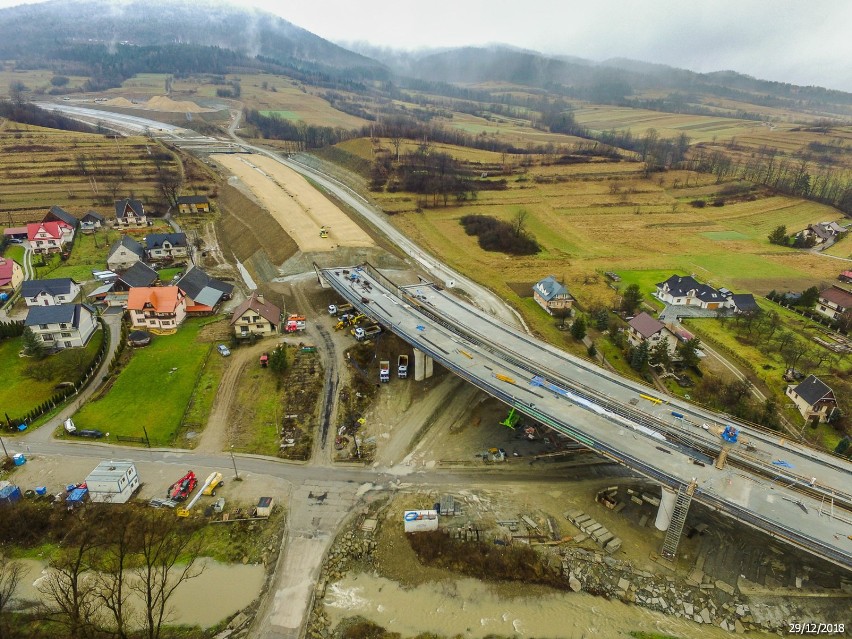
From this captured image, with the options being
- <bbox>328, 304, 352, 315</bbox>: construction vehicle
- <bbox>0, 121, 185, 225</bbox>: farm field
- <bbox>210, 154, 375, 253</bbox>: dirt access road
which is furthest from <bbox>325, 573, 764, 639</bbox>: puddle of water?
<bbox>0, 121, 185, 225</bbox>: farm field

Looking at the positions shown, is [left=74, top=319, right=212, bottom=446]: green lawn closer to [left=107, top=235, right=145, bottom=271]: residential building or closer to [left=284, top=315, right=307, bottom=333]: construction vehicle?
[left=284, top=315, right=307, bottom=333]: construction vehicle

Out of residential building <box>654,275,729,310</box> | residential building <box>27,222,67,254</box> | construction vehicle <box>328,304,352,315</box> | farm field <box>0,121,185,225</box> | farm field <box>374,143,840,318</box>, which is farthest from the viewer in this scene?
farm field <box>0,121,185,225</box>

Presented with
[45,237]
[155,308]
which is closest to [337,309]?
[155,308]

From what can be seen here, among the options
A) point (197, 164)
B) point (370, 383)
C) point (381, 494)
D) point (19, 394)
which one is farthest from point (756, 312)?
point (197, 164)

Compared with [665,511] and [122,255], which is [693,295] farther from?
[122,255]

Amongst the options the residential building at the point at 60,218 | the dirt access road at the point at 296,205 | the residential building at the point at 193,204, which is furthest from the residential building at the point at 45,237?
the dirt access road at the point at 296,205

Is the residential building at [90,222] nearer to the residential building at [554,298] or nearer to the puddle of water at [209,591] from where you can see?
the puddle of water at [209,591]
